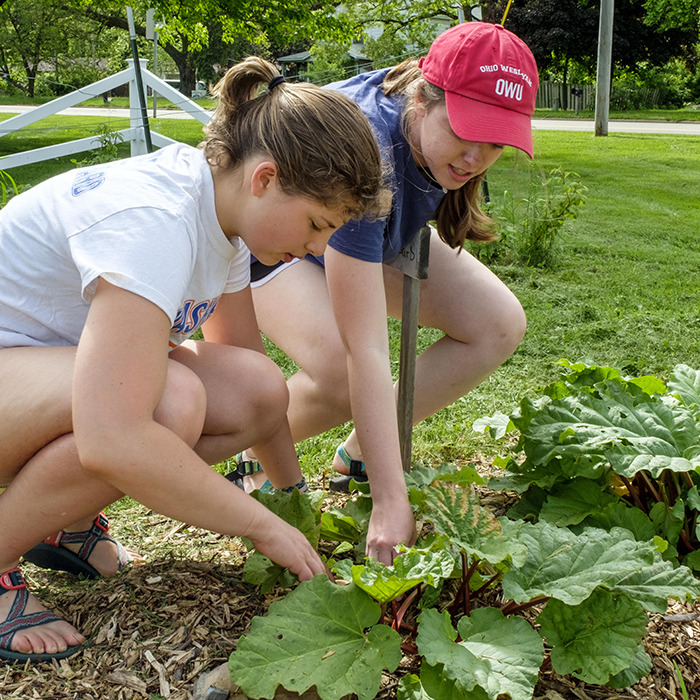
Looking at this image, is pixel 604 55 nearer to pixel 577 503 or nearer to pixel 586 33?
pixel 586 33

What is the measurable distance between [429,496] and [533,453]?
417 millimetres

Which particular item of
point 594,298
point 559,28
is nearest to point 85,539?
point 594,298

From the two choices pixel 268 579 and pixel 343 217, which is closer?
pixel 343 217

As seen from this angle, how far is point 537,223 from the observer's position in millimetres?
5184

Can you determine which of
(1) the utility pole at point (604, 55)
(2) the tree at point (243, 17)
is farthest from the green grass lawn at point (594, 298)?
(1) the utility pole at point (604, 55)

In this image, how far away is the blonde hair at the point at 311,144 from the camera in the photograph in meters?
1.41

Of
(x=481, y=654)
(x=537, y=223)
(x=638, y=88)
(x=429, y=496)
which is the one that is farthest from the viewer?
(x=638, y=88)

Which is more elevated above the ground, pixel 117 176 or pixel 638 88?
pixel 117 176

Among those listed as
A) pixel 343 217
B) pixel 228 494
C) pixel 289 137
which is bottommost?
pixel 228 494

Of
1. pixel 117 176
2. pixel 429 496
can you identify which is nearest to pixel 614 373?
pixel 429 496

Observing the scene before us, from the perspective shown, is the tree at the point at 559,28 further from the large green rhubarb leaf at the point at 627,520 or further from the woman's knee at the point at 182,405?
the woman's knee at the point at 182,405

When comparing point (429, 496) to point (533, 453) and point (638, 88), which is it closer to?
point (533, 453)

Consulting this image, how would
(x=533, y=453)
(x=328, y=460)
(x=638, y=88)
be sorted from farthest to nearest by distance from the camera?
(x=638, y=88) < (x=328, y=460) < (x=533, y=453)

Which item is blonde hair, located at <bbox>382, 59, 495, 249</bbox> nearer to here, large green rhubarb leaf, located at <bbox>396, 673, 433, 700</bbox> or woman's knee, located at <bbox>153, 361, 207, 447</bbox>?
woman's knee, located at <bbox>153, 361, 207, 447</bbox>
